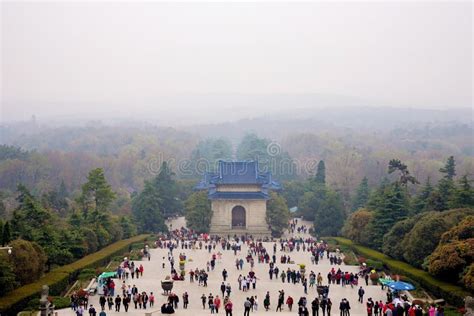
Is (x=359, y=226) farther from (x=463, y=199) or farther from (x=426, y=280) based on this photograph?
(x=426, y=280)

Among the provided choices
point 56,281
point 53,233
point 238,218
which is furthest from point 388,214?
point 56,281

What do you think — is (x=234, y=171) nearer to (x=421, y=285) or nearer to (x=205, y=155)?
(x=421, y=285)

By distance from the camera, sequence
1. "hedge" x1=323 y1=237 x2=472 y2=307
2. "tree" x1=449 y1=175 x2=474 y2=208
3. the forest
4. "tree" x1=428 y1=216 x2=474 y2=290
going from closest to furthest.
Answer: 1. "hedge" x1=323 y1=237 x2=472 y2=307
2. "tree" x1=428 y1=216 x2=474 y2=290
3. the forest
4. "tree" x1=449 y1=175 x2=474 y2=208

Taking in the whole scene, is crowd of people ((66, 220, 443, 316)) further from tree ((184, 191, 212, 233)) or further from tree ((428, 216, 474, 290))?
tree ((184, 191, 212, 233))

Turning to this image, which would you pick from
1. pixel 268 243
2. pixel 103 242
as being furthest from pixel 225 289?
pixel 268 243

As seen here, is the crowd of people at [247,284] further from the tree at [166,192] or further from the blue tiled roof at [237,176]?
the tree at [166,192]

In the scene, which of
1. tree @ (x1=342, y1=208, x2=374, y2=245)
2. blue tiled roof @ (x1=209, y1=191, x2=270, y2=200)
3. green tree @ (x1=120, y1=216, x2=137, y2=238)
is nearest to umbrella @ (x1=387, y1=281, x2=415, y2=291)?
tree @ (x1=342, y1=208, x2=374, y2=245)

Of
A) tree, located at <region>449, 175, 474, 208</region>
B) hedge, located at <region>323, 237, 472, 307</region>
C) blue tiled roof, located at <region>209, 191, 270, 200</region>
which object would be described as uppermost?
tree, located at <region>449, 175, 474, 208</region>
